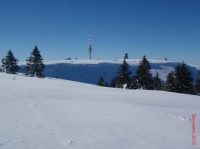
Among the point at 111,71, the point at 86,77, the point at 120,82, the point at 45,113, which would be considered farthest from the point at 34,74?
the point at 111,71

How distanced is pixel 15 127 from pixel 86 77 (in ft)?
348

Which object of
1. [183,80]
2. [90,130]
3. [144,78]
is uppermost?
[144,78]

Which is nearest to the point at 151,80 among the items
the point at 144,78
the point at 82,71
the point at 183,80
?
the point at 144,78

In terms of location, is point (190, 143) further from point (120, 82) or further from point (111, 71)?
point (111, 71)

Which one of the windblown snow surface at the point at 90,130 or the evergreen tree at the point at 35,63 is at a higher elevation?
the evergreen tree at the point at 35,63

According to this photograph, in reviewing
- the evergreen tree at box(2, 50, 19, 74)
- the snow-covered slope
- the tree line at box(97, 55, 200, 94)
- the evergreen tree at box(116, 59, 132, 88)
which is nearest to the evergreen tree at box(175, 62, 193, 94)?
the tree line at box(97, 55, 200, 94)

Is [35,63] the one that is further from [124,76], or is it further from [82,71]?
[82,71]

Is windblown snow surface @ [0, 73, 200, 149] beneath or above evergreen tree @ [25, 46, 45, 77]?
beneath

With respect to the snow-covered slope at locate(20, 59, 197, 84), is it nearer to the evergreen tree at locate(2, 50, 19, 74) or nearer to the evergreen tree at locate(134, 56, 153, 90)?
the evergreen tree at locate(2, 50, 19, 74)

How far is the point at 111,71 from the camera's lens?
128 metres

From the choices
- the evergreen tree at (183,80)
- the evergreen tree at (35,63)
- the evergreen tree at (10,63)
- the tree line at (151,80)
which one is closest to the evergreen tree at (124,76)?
the tree line at (151,80)

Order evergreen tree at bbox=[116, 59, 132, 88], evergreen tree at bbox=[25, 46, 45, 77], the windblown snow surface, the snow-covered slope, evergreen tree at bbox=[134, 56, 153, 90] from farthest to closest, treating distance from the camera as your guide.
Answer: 1. the snow-covered slope
2. evergreen tree at bbox=[25, 46, 45, 77]
3. evergreen tree at bbox=[116, 59, 132, 88]
4. evergreen tree at bbox=[134, 56, 153, 90]
5. the windblown snow surface

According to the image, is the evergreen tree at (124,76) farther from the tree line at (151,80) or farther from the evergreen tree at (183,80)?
the evergreen tree at (183,80)

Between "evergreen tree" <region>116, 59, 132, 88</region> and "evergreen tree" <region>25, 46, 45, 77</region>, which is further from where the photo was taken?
"evergreen tree" <region>25, 46, 45, 77</region>
